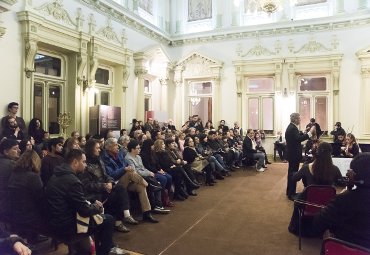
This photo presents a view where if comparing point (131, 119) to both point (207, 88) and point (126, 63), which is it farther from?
point (207, 88)

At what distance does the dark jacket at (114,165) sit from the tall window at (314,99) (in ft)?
27.9

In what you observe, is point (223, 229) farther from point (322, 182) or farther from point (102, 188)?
point (102, 188)

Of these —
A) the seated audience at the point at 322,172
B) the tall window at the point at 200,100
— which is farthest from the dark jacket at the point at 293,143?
the tall window at the point at 200,100

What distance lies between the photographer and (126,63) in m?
9.61

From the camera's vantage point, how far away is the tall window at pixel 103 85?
9086 mm

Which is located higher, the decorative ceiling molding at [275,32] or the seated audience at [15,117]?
the decorative ceiling molding at [275,32]

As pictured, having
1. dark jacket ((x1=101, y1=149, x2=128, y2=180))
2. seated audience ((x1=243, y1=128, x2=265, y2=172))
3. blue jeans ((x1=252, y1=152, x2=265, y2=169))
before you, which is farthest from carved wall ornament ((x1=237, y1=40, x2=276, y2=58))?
dark jacket ((x1=101, y1=149, x2=128, y2=180))

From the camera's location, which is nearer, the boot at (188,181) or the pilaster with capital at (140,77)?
the boot at (188,181)

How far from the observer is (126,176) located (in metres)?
4.27

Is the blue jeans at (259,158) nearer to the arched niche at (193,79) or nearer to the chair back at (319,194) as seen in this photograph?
the arched niche at (193,79)

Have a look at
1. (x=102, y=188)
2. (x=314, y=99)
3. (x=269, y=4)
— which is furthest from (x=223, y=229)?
(x=314, y=99)

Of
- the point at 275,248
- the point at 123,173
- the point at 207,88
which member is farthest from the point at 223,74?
the point at 275,248

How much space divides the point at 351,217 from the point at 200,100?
11020 mm

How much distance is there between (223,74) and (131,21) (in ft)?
13.3
